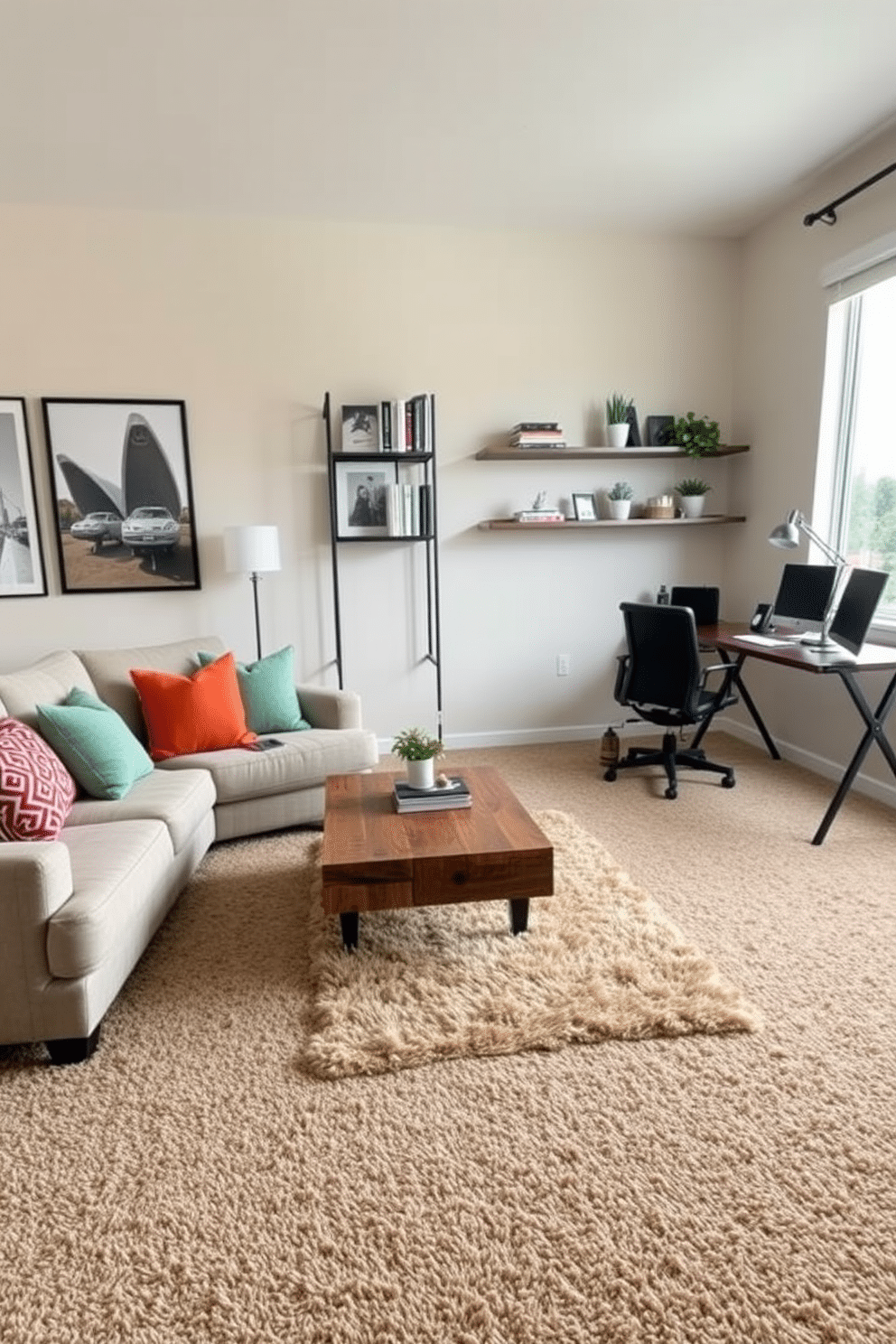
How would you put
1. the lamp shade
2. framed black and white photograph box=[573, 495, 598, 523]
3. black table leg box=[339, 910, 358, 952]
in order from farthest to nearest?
1. framed black and white photograph box=[573, 495, 598, 523]
2. the lamp shade
3. black table leg box=[339, 910, 358, 952]

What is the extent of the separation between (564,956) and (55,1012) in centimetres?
133

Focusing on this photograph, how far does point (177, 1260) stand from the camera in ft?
4.25

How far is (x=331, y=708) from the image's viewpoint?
3.39 meters

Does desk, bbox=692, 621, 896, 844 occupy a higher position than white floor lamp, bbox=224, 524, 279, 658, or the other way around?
white floor lamp, bbox=224, 524, 279, 658

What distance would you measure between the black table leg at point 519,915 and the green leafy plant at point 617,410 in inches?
118

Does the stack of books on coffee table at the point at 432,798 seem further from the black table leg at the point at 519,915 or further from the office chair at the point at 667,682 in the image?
the office chair at the point at 667,682

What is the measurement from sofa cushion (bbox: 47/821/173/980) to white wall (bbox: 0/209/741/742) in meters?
2.04

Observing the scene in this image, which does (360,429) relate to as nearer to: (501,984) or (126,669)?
(126,669)

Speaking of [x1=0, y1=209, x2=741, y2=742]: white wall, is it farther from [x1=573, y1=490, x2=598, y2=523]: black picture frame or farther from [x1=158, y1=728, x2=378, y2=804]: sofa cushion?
[x1=158, y1=728, x2=378, y2=804]: sofa cushion

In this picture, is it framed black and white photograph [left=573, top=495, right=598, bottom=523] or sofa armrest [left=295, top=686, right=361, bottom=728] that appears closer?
sofa armrest [left=295, top=686, right=361, bottom=728]

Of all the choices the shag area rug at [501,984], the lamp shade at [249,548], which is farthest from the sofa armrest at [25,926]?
the lamp shade at [249,548]

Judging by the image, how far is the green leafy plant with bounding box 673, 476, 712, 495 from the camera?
4.36 meters

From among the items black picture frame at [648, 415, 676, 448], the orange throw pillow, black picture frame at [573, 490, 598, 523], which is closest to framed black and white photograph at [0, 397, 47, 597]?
the orange throw pillow

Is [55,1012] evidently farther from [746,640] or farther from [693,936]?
[746,640]
